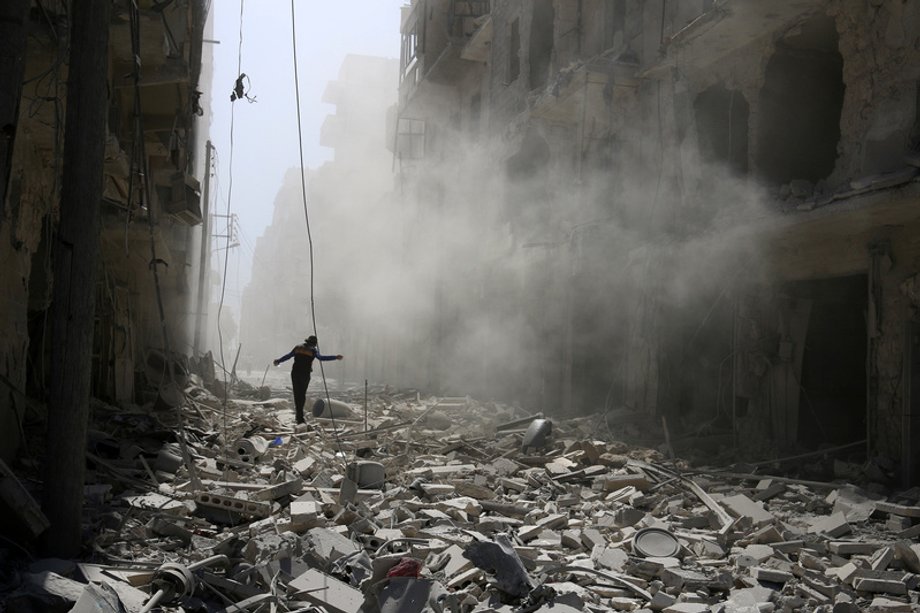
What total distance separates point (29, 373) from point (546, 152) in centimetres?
1332

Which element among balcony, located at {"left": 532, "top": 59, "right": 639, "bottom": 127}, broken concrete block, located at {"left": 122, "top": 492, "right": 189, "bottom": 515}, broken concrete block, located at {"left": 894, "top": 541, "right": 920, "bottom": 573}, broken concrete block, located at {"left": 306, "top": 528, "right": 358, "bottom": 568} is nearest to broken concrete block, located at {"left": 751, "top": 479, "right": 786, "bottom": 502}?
broken concrete block, located at {"left": 894, "top": 541, "right": 920, "bottom": 573}

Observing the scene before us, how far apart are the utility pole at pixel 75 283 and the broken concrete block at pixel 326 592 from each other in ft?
5.50

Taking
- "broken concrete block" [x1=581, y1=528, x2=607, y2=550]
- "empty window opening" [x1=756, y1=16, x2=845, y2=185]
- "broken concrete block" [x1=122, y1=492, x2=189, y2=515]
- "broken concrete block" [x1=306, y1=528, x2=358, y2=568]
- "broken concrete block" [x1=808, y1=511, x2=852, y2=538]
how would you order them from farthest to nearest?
"empty window opening" [x1=756, y1=16, x2=845, y2=185]
"broken concrete block" [x1=808, y1=511, x2=852, y2=538]
"broken concrete block" [x1=581, y1=528, x2=607, y2=550]
"broken concrete block" [x1=122, y1=492, x2=189, y2=515]
"broken concrete block" [x1=306, y1=528, x2=358, y2=568]

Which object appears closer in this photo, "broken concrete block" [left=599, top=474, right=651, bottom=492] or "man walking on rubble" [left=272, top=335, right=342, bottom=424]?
"broken concrete block" [left=599, top=474, right=651, bottom=492]

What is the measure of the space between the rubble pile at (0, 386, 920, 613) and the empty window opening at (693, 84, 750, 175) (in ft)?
17.4

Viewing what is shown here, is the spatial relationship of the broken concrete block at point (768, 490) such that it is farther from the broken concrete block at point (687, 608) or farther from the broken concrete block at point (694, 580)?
the broken concrete block at point (687, 608)

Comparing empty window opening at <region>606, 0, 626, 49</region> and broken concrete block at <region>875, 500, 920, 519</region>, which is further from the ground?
empty window opening at <region>606, 0, 626, 49</region>

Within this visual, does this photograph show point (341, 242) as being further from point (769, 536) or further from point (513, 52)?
point (769, 536)

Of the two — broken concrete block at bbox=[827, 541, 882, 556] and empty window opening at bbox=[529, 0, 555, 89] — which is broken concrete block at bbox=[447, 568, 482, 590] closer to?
broken concrete block at bbox=[827, 541, 882, 556]

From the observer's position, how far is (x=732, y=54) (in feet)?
43.0

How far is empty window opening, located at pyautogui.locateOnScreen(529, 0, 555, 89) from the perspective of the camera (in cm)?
2067

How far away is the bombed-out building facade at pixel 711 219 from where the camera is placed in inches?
401

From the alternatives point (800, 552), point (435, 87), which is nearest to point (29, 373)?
point (800, 552)

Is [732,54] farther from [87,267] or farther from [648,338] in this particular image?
[87,267]
